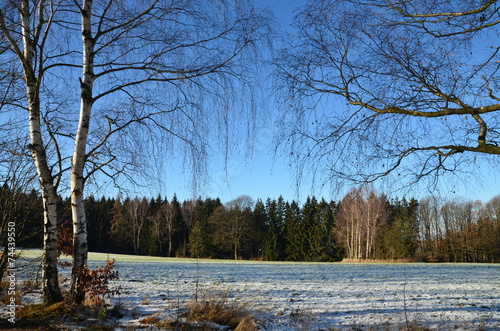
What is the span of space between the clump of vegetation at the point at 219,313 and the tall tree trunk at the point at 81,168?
6.68ft

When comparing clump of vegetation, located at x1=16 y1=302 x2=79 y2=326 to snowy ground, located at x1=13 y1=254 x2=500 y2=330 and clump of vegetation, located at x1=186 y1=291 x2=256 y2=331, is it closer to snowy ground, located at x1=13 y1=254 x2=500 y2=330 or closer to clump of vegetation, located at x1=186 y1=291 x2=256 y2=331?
snowy ground, located at x1=13 y1=254 x2=500 y2=330

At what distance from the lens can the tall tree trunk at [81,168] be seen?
5.84m

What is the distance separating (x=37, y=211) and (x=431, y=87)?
Answer: 8.46 m

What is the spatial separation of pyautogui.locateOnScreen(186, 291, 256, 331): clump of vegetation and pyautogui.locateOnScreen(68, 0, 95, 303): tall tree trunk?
2.04 m

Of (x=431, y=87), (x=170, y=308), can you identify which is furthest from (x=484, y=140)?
(x=170, y=308)

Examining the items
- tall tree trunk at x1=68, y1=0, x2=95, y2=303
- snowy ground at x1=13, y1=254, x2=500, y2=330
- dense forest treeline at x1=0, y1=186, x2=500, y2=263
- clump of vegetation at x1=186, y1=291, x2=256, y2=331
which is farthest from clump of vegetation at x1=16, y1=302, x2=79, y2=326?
dense forest treeline at x1=0, y1=186, x2=500, y2=263

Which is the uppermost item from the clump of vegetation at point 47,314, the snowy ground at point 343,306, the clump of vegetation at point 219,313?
the clump of vegetation at point 47,314

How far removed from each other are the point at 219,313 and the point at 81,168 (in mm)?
3643

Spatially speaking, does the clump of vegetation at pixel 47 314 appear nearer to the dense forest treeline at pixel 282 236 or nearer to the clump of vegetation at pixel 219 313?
the clump of vegetation at pixel 219 313

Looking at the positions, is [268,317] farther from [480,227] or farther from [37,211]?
[480,227]

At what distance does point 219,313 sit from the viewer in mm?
6172

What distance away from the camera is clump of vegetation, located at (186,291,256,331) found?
19.4ft

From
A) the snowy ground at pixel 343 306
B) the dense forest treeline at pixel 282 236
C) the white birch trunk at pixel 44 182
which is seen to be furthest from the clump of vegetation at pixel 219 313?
the dense forest treeline at pixel 282 236

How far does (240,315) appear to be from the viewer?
6.44m
